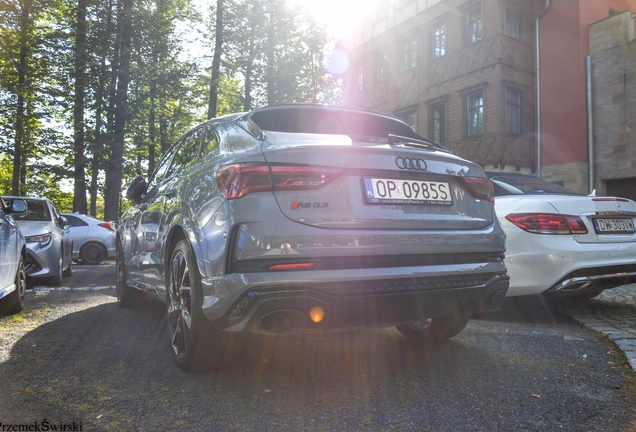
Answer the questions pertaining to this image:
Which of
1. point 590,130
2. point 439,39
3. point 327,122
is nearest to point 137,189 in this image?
point 327,122

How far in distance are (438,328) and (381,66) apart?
943 inches

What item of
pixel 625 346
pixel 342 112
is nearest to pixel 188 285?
pixel 342 112

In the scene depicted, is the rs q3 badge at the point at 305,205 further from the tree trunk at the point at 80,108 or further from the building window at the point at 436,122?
the tree trunk at the point at 80,108

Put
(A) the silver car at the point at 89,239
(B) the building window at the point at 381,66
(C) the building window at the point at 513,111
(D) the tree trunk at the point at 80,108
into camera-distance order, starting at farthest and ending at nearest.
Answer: (B) the building window at the point at 381,66, (D) the tree trunk at the point at 80,108, (C) the building window at the point at 513,111, (A) the silver car at the point at 89,239

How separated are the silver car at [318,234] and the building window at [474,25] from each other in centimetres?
1834

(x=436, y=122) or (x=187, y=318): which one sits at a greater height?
(x=436, y=122)

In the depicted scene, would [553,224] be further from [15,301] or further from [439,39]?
[439,39]

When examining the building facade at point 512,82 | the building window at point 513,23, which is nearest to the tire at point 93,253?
the building facade at point 512,82

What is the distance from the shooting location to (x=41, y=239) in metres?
7.80

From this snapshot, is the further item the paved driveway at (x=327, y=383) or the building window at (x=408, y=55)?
the building window at (x=408, y=55)

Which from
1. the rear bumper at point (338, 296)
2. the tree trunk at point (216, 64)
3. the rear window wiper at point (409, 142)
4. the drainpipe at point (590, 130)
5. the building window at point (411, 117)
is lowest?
the rear bumper at point (338, 296)

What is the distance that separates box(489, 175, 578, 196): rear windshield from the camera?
5666 millimetres

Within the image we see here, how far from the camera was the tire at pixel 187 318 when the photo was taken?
3.07 meters

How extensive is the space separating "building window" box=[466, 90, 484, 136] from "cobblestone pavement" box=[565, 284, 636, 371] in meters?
13.6
